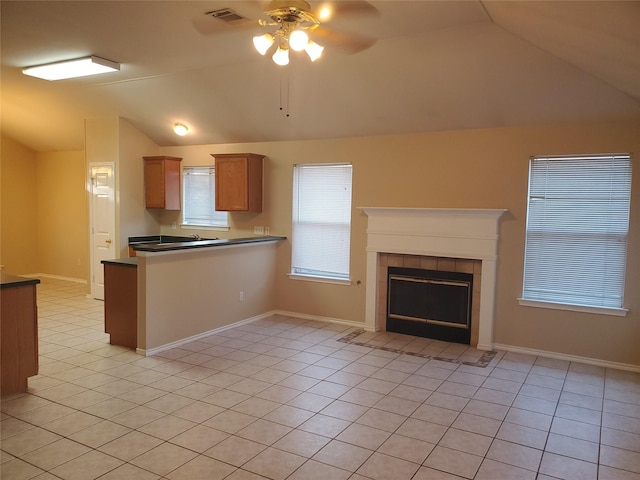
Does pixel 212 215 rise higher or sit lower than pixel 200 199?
lower

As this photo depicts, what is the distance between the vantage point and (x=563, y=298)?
4.82m

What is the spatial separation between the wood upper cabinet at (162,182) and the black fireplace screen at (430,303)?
3651 millimetres

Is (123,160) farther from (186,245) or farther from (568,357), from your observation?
(568,357)

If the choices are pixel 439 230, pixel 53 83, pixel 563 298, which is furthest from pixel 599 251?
pixel 53 83

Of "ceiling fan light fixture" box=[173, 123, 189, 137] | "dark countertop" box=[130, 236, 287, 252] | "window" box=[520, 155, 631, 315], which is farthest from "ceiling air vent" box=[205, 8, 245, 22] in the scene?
"window" box=[520, 155, 631, 315]

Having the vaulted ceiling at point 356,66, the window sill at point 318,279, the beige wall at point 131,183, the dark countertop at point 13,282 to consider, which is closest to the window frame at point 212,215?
the beige wall at point 131,183

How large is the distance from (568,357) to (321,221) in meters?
3.25

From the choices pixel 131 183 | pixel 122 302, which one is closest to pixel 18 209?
pixel 131 183

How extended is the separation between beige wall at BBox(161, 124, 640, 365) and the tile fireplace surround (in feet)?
0.40

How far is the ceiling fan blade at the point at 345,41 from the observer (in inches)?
151

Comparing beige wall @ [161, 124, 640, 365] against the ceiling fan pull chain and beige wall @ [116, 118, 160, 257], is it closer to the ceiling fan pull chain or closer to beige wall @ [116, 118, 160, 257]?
the ceiling fan pull chain

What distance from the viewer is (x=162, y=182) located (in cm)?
711

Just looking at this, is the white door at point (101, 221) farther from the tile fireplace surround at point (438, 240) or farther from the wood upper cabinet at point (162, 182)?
the tile fireplace surround at point (438, 240)

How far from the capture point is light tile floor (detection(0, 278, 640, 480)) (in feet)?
9.15
